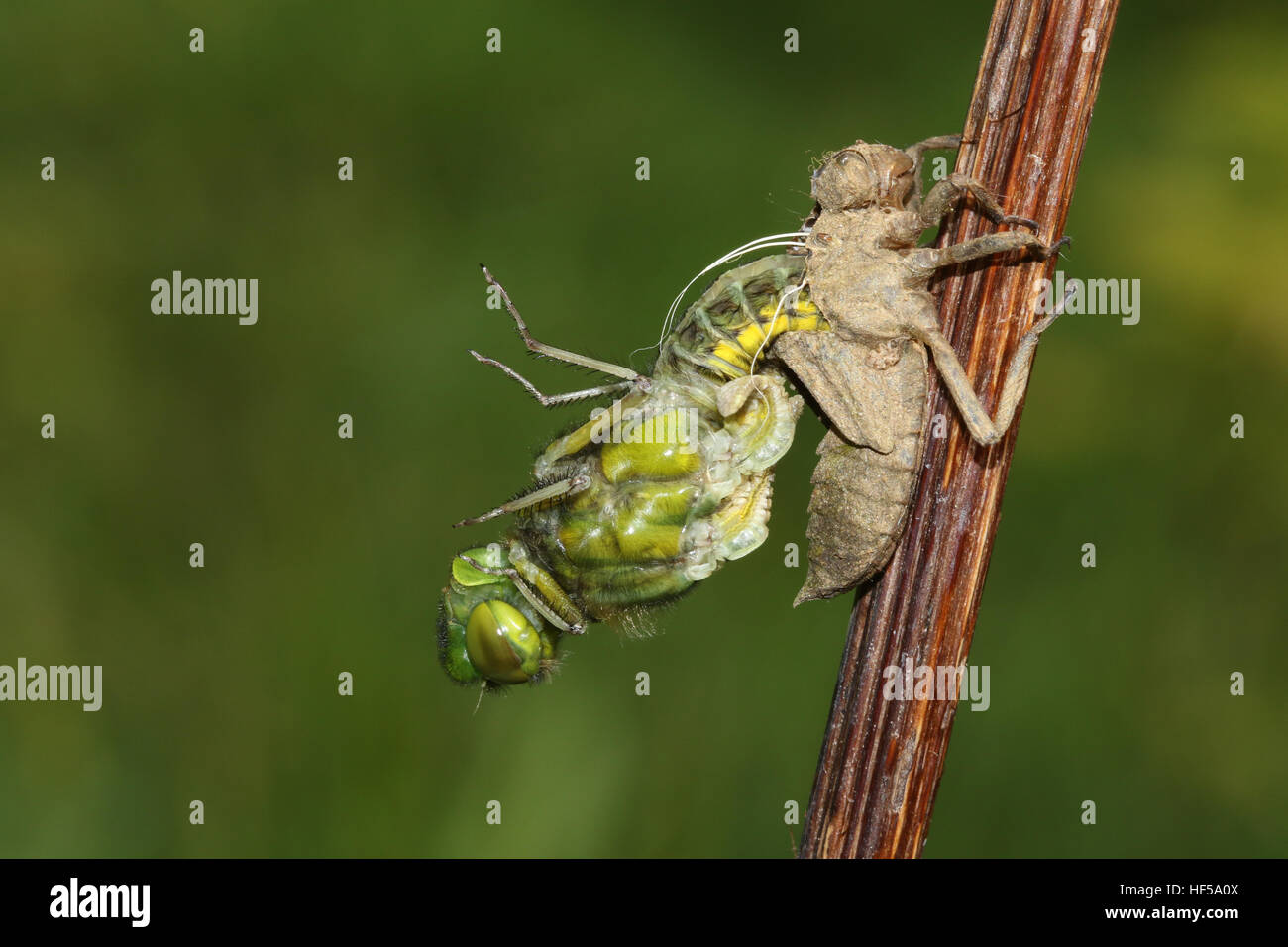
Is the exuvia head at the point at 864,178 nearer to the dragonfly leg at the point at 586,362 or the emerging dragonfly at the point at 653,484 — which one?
the emerging dragonfly at the point at 653,484

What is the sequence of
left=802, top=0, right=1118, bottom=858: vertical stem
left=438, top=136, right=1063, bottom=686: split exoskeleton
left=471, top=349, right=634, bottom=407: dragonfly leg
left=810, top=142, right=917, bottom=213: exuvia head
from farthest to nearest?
left=471, top=349, right=634, bottom=407: dragonfly leg, left=810, top=142, right=917, bottom=213: exuvia head, left=438, top=136, right=1063, bottom=686: split exoskeleton, left=802, top=0, right=1118, bottom=858: vertical stem

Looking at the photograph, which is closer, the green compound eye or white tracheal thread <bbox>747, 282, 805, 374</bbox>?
white tracheal thread <bbox>747, 282, 805, 374</bbox>

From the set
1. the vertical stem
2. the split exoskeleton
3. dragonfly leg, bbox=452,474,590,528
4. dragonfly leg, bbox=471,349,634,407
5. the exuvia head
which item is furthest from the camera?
dragonfly leg, bbox=471,349,634,407

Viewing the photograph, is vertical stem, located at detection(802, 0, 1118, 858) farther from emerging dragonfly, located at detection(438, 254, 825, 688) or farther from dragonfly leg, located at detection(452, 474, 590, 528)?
dragonfly leg, located at detection(452, 474, 590, 528)

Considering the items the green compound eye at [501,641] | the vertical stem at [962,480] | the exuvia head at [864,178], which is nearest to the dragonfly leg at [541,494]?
the green compound eye at [501,641]

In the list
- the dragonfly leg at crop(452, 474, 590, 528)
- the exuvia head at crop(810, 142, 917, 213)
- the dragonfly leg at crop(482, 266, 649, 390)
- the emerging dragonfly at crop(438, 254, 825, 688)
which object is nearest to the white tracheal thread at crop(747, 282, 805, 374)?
the emerging dragonfly at crop(438, 254, 825, 688)

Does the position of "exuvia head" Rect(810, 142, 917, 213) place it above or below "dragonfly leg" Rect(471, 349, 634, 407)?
above

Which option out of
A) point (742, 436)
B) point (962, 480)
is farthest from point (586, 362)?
point (962, 480)

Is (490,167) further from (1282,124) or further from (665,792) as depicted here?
(1282,124)
